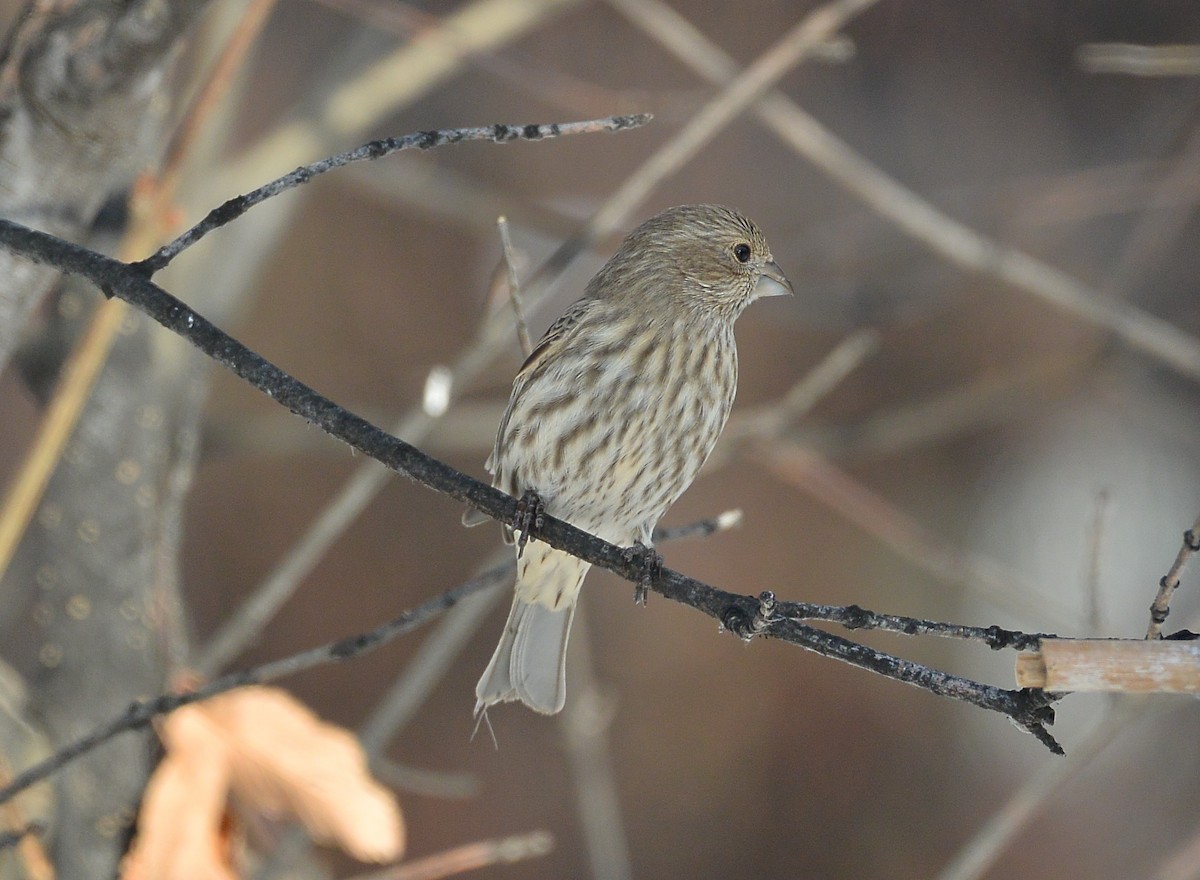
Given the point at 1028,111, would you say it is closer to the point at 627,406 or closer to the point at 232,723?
the point at 627,406

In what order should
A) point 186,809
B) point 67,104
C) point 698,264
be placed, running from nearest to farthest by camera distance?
point 67,104
point 186,809
point 698,264

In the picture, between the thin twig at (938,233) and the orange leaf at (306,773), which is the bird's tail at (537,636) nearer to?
the orange leaf at (306,773)

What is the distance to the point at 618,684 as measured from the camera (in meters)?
6.37

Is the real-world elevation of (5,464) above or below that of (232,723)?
above

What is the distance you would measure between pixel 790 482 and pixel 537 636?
2.47 meters

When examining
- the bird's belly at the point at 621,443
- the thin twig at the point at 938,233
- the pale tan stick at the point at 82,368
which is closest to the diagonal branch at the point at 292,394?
the pale tan stick at the point at 82,368

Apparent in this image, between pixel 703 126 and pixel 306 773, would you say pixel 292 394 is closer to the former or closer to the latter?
pixel 306 773

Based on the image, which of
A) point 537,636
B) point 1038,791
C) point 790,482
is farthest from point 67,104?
point 790,482

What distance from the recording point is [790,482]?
18.2 ft

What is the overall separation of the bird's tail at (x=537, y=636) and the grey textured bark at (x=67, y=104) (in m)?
1.23

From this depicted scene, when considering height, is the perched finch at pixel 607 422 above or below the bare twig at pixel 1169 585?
above

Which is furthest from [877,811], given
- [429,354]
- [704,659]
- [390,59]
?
[390,59]

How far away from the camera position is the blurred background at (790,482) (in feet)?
19.9

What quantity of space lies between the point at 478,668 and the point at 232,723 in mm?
3480
